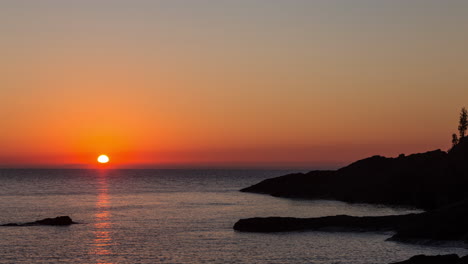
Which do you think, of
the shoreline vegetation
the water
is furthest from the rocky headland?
the water

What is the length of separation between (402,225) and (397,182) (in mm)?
65266

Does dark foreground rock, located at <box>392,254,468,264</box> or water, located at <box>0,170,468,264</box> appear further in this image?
water, located at <box>0,170,468,264</box>

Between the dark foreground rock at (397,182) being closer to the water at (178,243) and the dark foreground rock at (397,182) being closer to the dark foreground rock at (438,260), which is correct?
the water at (178,243)

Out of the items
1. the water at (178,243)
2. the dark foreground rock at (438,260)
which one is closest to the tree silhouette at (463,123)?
the water at (178,243)

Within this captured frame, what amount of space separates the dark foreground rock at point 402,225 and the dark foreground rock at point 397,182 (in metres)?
42.5

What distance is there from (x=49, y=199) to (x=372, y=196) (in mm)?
75448

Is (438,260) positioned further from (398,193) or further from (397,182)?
(397,182)

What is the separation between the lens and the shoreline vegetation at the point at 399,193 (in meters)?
65.2

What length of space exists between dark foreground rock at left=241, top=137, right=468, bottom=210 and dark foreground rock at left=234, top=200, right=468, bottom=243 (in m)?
42.5

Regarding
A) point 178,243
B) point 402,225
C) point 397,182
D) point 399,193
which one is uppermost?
point 397,182

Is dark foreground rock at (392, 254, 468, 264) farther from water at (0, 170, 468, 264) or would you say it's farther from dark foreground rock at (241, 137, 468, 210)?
dark foreground rock at (241, 137, 468, 210)

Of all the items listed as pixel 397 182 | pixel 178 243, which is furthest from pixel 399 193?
pixel 178 243

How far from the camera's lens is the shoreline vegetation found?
65.2 metres

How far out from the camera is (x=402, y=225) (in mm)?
71000
